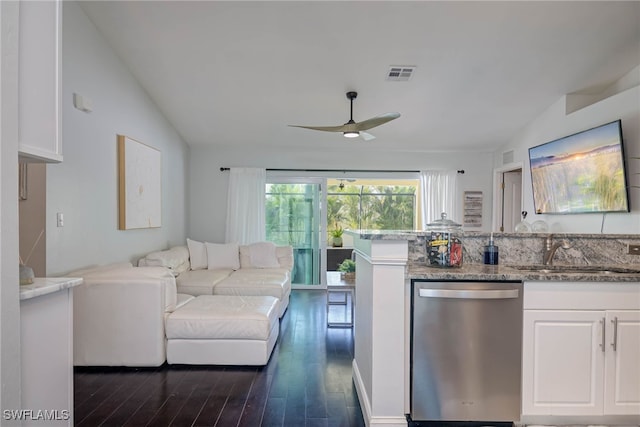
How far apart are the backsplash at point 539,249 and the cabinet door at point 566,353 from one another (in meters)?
0.45

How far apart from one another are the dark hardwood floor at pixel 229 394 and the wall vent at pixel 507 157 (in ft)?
13.7

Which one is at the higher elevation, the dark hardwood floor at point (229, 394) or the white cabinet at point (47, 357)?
the white cabinet at point (47, 357)

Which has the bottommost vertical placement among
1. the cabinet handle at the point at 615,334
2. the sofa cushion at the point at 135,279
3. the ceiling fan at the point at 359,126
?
the cabinet handle at the point at 615,334

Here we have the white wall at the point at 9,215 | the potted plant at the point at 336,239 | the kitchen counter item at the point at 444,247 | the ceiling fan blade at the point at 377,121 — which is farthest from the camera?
the potted plant at the point at 336,239

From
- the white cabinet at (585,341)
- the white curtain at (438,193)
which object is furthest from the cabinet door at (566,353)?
the white curtain at (438,193)

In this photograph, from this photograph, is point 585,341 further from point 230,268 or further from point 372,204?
point 372,204

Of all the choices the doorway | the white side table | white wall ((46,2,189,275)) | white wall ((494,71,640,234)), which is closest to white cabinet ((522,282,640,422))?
the white side table

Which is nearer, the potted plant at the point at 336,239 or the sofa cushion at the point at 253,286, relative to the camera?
the sofa cushion at the point at 253,286

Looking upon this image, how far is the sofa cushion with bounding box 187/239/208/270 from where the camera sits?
16.2 feet

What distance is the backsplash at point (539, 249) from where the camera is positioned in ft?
7.44

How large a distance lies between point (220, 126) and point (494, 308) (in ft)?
14.8

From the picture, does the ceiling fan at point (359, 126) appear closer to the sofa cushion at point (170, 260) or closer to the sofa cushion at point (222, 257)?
the sofa cushion at point (170, 260)

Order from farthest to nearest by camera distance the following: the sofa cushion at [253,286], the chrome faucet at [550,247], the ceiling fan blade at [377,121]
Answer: the sofa cushion at [253,286] < the ceiling fan blade at [377,121] < the chrome faucet at [550,247]

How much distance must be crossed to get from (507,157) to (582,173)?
1.86 meters
